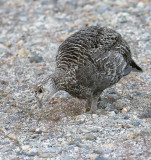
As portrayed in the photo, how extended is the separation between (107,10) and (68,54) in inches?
231

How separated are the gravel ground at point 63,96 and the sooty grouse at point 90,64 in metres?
0.42

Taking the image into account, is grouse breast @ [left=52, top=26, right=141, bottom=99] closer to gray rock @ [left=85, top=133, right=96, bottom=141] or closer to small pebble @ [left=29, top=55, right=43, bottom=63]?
gray rock @ [left=85, top=133, right=96, bottom=141]

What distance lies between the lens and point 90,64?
698 cm

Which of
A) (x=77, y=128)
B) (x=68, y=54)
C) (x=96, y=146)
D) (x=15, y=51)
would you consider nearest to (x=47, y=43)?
(x=15, y=51)

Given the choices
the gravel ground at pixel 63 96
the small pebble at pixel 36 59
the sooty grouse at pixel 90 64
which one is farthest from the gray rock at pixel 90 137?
the small pebble at pixel 36 59

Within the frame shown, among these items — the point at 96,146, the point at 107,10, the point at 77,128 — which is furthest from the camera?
the point at 107,10

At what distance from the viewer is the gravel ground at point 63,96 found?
608 cm

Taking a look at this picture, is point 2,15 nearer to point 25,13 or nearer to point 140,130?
point 25,13

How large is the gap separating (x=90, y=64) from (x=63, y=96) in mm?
1394

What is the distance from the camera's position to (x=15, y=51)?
10453 mm

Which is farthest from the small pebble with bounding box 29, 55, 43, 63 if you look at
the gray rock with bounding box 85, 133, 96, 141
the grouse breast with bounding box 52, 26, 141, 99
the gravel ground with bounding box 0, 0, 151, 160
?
the gray rock with bounding box 85, 133, 96, 141

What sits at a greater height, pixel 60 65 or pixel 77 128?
A: pixel 60 65

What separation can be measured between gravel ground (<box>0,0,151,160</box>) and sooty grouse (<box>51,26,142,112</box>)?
416mm

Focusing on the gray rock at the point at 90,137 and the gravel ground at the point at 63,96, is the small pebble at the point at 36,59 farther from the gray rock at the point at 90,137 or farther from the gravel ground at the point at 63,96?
the gray rock at the point at 90,137
